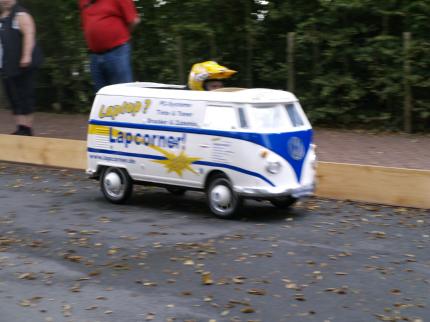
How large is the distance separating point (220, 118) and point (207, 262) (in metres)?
2.05

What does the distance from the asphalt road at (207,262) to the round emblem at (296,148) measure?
0.66m

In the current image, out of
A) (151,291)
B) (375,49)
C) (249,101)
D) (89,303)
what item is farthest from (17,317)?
(375,49)

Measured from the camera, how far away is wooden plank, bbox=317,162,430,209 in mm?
8883

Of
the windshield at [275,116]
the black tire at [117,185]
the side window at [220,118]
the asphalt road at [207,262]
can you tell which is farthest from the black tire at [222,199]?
the black tire at [117,185]

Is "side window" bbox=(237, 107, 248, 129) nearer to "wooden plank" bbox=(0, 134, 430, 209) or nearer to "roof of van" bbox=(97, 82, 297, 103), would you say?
"roof of van" bbox=(97, 82, 297, 103)

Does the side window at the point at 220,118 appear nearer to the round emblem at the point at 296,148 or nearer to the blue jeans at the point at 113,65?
the round emblem at the point at 296,148

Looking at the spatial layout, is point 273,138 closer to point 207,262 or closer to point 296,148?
point 296,148

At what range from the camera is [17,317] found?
5.54 m

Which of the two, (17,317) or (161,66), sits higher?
(161,66)

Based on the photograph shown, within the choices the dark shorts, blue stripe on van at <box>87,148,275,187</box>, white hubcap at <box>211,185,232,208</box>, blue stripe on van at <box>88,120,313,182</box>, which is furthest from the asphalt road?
the dark shorts

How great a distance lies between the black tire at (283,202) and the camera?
8778 millimetres

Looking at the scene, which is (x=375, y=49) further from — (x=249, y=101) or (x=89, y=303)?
(x=89, y=303)

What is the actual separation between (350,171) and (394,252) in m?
2.38

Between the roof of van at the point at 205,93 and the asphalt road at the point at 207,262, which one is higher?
the roof of van at the point at 205,93
